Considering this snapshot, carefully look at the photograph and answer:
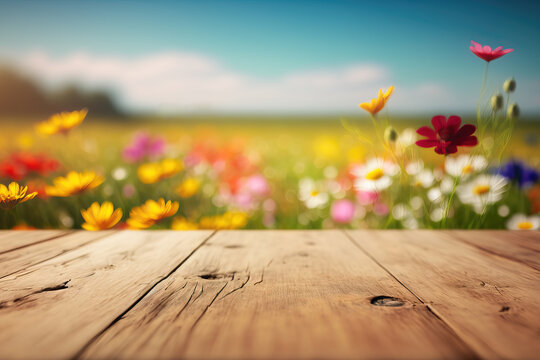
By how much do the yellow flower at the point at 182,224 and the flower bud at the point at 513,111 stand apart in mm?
879

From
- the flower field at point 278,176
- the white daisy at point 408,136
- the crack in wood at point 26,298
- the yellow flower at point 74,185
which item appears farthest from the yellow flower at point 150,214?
the white daisy at point 408,136

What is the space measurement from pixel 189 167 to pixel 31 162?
0.55 m

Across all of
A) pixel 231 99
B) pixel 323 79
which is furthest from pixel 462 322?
pixel 231 99

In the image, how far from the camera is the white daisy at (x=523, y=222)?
3.39 feet

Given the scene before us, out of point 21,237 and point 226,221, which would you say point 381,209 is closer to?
point 226,221

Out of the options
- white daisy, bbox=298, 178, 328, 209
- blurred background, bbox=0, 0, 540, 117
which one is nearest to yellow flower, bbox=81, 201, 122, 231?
blurred background, bbox=0, 0, 540, 117

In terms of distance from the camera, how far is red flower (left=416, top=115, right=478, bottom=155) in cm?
76

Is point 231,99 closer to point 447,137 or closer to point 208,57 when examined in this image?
point 208,57

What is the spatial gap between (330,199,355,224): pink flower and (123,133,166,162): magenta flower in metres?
0.69

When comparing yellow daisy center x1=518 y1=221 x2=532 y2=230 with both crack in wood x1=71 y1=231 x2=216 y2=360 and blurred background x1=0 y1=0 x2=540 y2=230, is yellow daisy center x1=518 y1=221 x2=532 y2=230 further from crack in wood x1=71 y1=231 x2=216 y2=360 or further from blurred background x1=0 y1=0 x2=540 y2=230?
crack in wood x1=71 y1=231 x2=216 y2=360

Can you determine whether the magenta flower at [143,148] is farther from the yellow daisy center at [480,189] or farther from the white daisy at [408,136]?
the yellow daisy center at [480,189]

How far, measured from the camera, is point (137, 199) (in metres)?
1.21

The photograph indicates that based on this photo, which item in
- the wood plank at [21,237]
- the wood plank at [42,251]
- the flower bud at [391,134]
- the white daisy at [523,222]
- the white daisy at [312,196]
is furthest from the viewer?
the white daisy at [312,196]

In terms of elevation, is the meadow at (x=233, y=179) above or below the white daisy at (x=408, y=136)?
below
